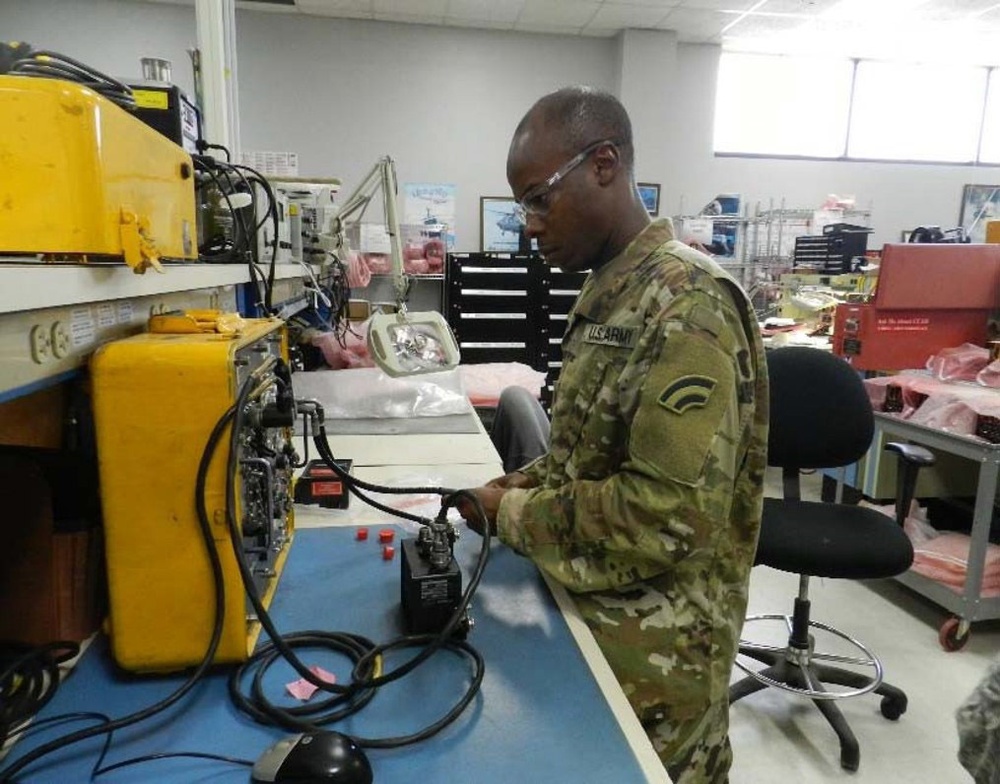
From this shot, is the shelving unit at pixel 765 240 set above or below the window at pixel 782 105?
below


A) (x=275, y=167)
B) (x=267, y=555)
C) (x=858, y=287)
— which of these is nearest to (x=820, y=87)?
(x=858, y=287)

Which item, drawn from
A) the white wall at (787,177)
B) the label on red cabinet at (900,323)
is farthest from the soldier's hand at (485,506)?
the white wall at (787,177)

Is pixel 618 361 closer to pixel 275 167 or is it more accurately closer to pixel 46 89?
pixel 46 89

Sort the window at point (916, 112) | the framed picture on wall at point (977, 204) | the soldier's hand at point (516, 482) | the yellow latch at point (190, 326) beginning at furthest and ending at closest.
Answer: the framed picture on wall at point (977, 204)
the window at point (916, 112)
the soldier's hand at point (516, 482)
the yellow latch at point (190, 326)

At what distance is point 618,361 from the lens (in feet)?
3.19

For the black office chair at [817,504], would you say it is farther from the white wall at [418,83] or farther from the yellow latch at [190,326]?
the white wall at [418,83]

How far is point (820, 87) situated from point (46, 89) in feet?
21.5

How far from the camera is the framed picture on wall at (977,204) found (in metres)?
6.06

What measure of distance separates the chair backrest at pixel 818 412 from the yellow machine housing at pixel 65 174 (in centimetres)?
178

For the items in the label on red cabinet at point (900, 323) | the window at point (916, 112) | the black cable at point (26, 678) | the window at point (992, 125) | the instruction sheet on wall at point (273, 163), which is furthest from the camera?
the window at point (992, 125)

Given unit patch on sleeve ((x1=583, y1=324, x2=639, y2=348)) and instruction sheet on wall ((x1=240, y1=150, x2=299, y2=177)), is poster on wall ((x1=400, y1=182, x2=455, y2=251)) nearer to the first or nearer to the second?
instruction sheet on wall ((x1=240, y1=150, x2=299, y2=177))

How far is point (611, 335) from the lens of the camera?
3.24 feet

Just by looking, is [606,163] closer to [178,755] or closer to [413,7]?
[178,755]

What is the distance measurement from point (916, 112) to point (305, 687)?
7.10m
